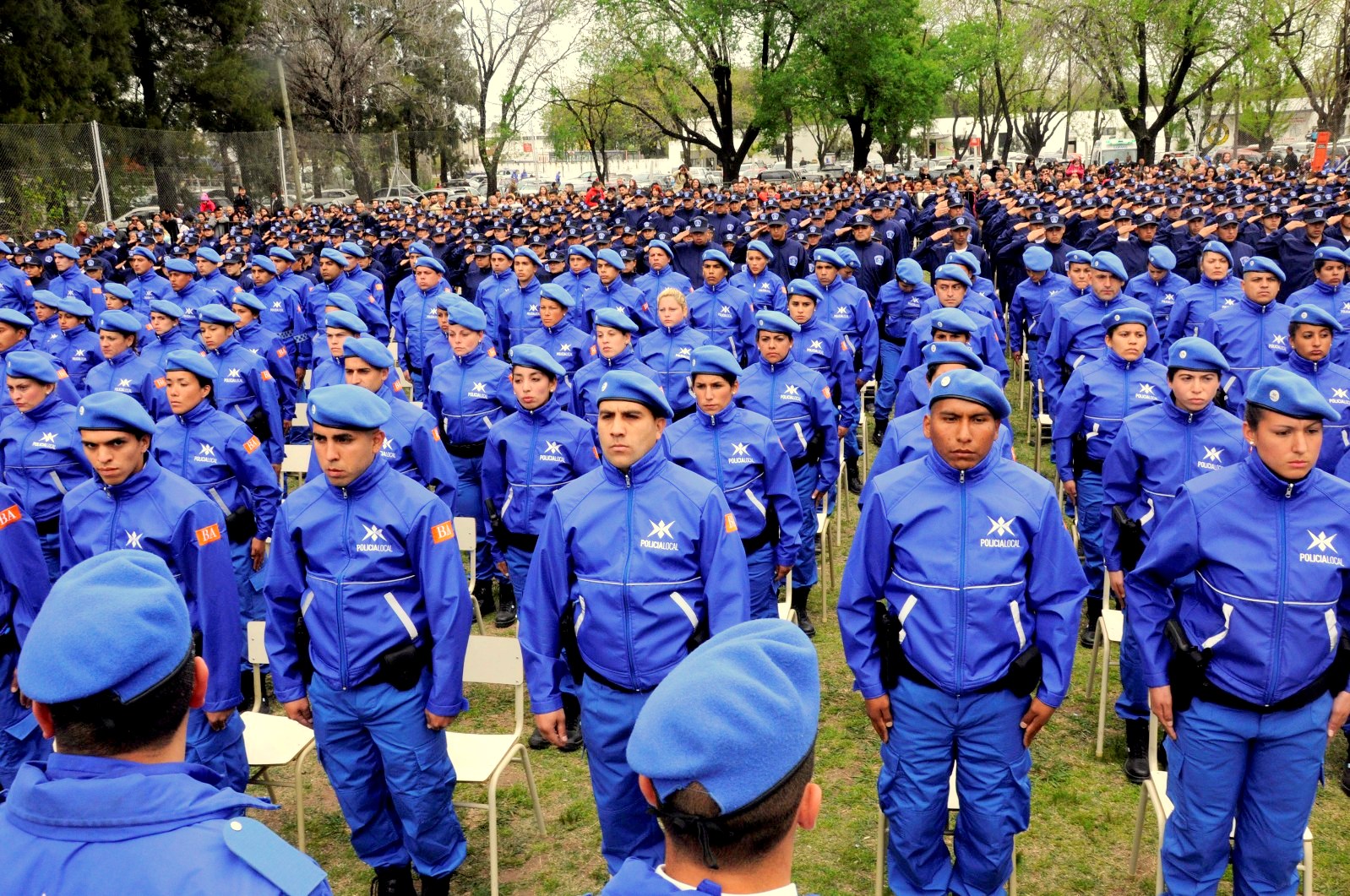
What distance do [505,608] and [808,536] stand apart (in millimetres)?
2324

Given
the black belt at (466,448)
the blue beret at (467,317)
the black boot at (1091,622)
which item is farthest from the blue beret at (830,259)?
the black boot at (1091,622)

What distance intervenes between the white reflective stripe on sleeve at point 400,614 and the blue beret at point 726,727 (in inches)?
102

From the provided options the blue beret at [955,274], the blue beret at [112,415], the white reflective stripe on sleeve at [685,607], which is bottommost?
the white reflective stripe on sleeve at [685,607]

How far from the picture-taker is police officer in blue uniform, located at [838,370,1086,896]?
3654mm

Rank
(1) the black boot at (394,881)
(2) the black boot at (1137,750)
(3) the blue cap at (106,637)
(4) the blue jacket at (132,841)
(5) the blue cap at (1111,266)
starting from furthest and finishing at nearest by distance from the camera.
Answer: (5) the blue cap at (1111,266) < (2) the black boot at (1137,750) < (1) the black boot at (394,881) < (3) the blue cap at (106,637) < (4) the blue jacket at (132,841)

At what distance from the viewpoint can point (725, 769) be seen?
158 centimetres

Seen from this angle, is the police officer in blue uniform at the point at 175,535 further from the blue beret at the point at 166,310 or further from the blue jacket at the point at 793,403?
the blue beret at the point at 166,310

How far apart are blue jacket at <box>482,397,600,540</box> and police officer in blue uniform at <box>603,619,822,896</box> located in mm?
4568

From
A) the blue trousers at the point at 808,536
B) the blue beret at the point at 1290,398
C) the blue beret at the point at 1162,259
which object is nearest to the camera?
the blue beret at the point at 1290,398

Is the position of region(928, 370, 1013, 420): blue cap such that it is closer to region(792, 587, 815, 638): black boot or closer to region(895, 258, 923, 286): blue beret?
region(792, 587, 815, 638): black boot

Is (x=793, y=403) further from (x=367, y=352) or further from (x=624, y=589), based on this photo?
(x=624, y=589)

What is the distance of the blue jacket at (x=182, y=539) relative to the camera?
4480mm

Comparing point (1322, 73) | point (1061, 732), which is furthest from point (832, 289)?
point (1322, 73)

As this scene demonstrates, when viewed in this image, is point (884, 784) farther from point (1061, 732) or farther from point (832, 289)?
point (832, 289)
